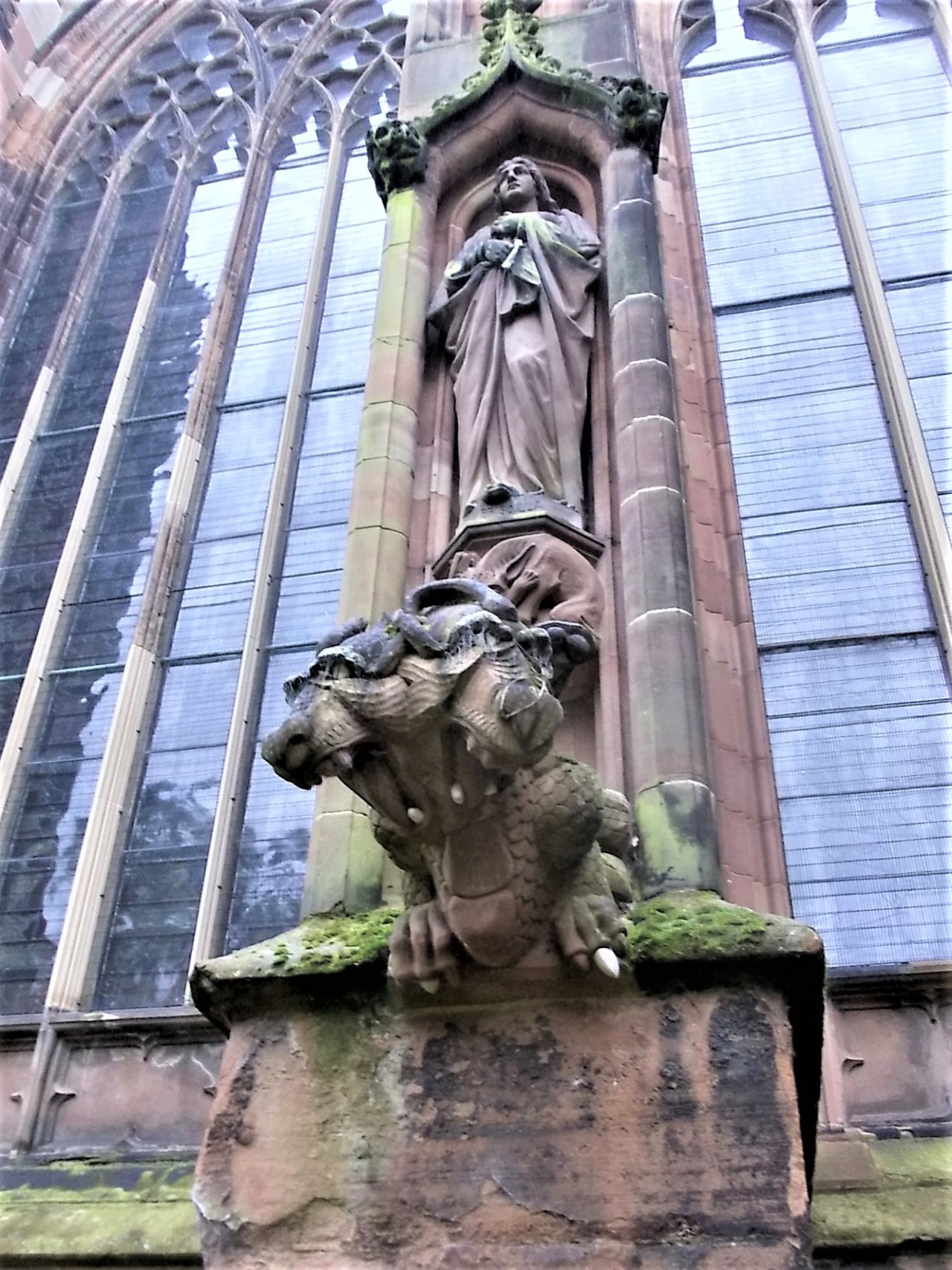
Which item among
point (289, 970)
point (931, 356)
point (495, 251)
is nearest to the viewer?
point (289, 970)

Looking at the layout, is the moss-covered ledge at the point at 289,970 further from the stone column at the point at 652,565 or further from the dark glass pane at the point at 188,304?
the dark glass pane at the point at 188,304

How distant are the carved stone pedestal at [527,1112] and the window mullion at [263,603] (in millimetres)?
2974

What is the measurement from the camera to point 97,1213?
5.01 m

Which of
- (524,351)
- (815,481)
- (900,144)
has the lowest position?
(524,351)

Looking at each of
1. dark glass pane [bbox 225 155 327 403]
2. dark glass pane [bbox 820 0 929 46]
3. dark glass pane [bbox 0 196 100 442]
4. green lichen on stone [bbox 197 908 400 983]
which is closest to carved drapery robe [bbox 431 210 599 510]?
green lichen on stone [bbox 197 908 400 983]

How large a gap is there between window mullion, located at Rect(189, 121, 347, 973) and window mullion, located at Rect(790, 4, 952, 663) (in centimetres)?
386

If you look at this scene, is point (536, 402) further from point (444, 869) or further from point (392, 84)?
point (392, 84)

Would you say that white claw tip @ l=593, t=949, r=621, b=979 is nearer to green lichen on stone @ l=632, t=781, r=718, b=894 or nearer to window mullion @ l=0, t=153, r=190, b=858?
green lichen on stone @ l=632, t=781, r=718, b=894

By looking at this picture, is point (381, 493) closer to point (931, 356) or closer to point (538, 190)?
point (538, 190)

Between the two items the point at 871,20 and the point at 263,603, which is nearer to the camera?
the point at 263,603

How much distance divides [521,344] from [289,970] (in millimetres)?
2845

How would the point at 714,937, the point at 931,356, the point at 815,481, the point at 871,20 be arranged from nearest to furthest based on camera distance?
1. the point at 714,937
2. the point at 815,481
3. the point at 931,356
4. the point at 871,20

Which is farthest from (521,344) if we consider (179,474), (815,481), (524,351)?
(179,474)

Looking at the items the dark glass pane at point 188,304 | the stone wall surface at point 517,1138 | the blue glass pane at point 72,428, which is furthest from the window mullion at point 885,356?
the blue glass pane at point 72,428
